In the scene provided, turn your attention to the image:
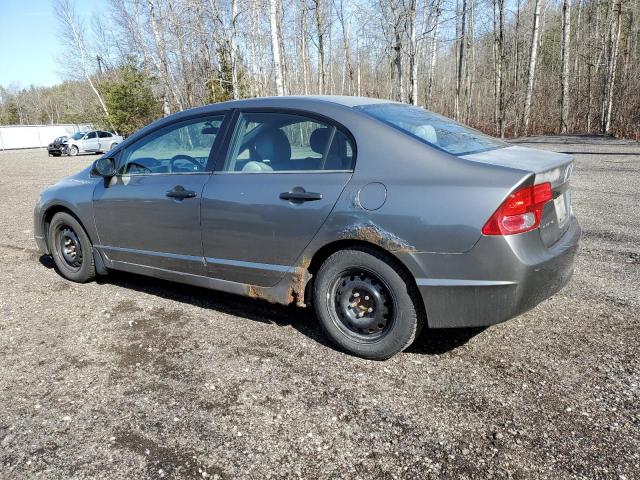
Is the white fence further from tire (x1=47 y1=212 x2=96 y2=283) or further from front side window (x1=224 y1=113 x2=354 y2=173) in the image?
front side window (x1=224 y1=113 x2=354 y2=173)

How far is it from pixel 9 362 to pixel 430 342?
9.64ft

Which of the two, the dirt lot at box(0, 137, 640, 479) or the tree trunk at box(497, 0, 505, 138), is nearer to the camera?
the dirt lot at box(0, 137, 640, 479)

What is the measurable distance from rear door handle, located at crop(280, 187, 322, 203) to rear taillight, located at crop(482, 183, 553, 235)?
1.08m

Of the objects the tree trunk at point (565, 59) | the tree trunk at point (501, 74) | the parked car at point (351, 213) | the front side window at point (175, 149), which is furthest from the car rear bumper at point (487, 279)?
the tree trunk at point (501, 74)

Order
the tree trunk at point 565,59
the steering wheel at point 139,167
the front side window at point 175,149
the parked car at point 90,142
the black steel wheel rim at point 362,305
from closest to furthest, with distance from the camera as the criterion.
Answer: the black steel wheel rim at point 362,305, the front side window at point 175,149, the steering wheel at point 139,167, the tree trunk at point 565,59, the parked car at point 90,142

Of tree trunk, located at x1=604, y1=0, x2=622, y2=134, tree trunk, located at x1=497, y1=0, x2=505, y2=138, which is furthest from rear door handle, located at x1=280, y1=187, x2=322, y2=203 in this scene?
tree trunk, located at x1=497, y1=0, x2=505, y2=138

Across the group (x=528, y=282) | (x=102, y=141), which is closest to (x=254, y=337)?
(x=528, y=282)

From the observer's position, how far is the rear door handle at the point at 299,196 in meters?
3.04

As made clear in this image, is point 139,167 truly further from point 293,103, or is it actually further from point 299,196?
point 299,196

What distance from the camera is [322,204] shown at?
3.01 m

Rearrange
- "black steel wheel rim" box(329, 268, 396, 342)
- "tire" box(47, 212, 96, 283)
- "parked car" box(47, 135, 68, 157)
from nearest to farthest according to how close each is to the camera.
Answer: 1. "black steel wheel rim" box(329, 268, 396, 342)
2. "tire" box(47, 212, 96, 283)
3. "parked car" box(47, 135, 68, 157)

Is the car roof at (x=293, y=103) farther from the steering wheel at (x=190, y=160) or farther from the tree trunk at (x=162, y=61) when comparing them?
the tree trunk at (x=162, y=61)

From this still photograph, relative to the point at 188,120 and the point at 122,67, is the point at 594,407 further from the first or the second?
the point at 122,67

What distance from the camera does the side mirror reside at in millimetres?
4168
